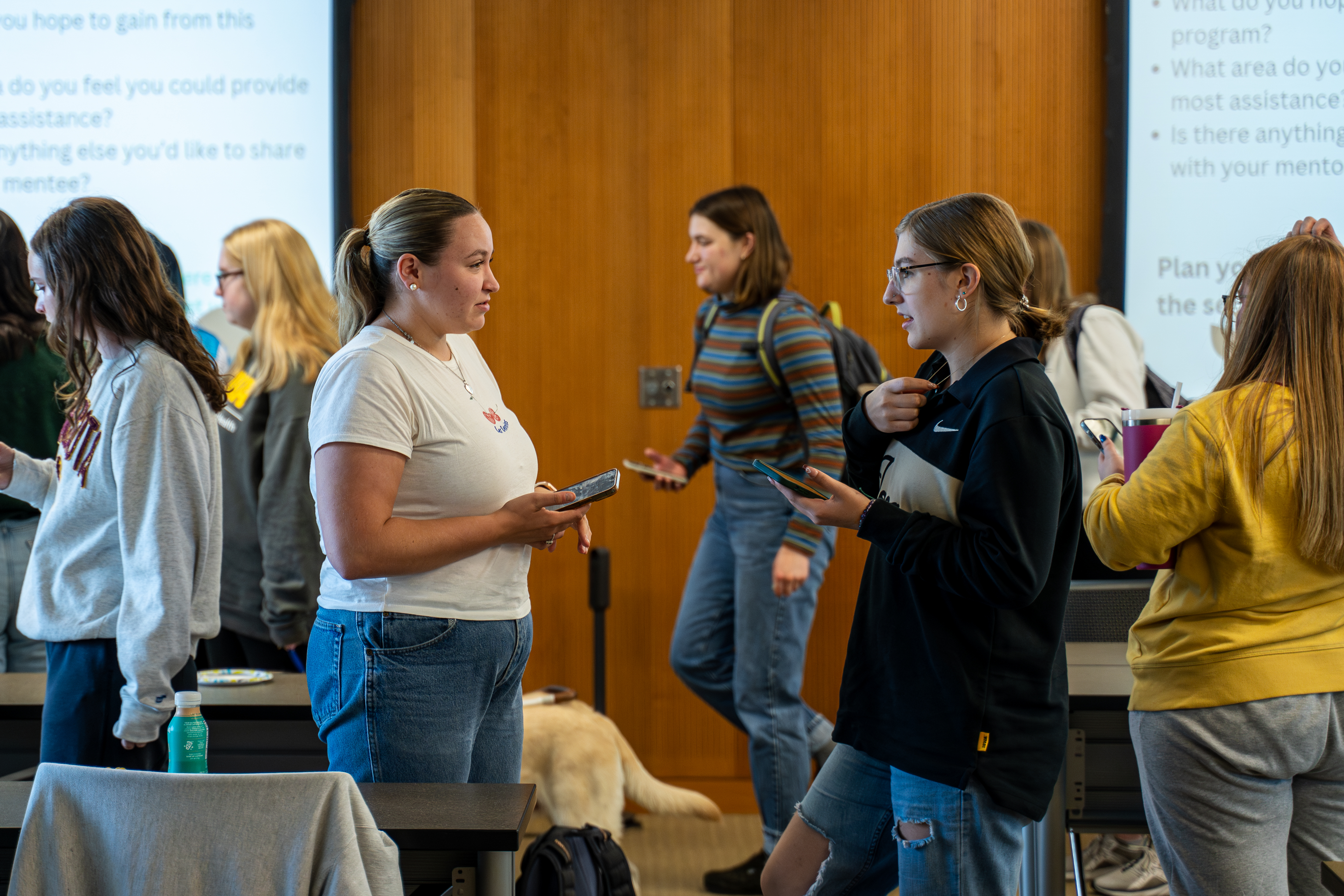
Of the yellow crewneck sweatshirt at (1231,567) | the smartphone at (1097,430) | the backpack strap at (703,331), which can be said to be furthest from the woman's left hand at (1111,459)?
the backpack strap at (703,331)

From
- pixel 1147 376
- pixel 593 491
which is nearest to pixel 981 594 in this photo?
pixel 593 491

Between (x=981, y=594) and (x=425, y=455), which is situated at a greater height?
(x=425, y=455)

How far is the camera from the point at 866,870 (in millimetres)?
1602

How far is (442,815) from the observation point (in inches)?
55.1

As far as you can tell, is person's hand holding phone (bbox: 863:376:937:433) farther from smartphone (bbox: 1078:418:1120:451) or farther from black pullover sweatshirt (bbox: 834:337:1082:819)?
smartphone (bbox: 1078:418:1120:451)

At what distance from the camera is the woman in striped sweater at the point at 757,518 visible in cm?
269

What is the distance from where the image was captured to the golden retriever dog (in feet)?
8.61

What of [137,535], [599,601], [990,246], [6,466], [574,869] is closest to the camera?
[990,246]

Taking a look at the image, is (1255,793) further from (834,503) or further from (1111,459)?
(834,503)

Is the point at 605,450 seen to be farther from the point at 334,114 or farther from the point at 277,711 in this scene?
the point at 277,711

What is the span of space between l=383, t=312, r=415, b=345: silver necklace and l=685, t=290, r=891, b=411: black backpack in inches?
49.5

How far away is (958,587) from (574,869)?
3.72 ft

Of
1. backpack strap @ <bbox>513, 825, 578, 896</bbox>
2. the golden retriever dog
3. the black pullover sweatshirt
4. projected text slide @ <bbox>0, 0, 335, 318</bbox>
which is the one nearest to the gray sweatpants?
the black pullover sweatshirt

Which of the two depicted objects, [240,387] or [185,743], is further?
[240,387]
